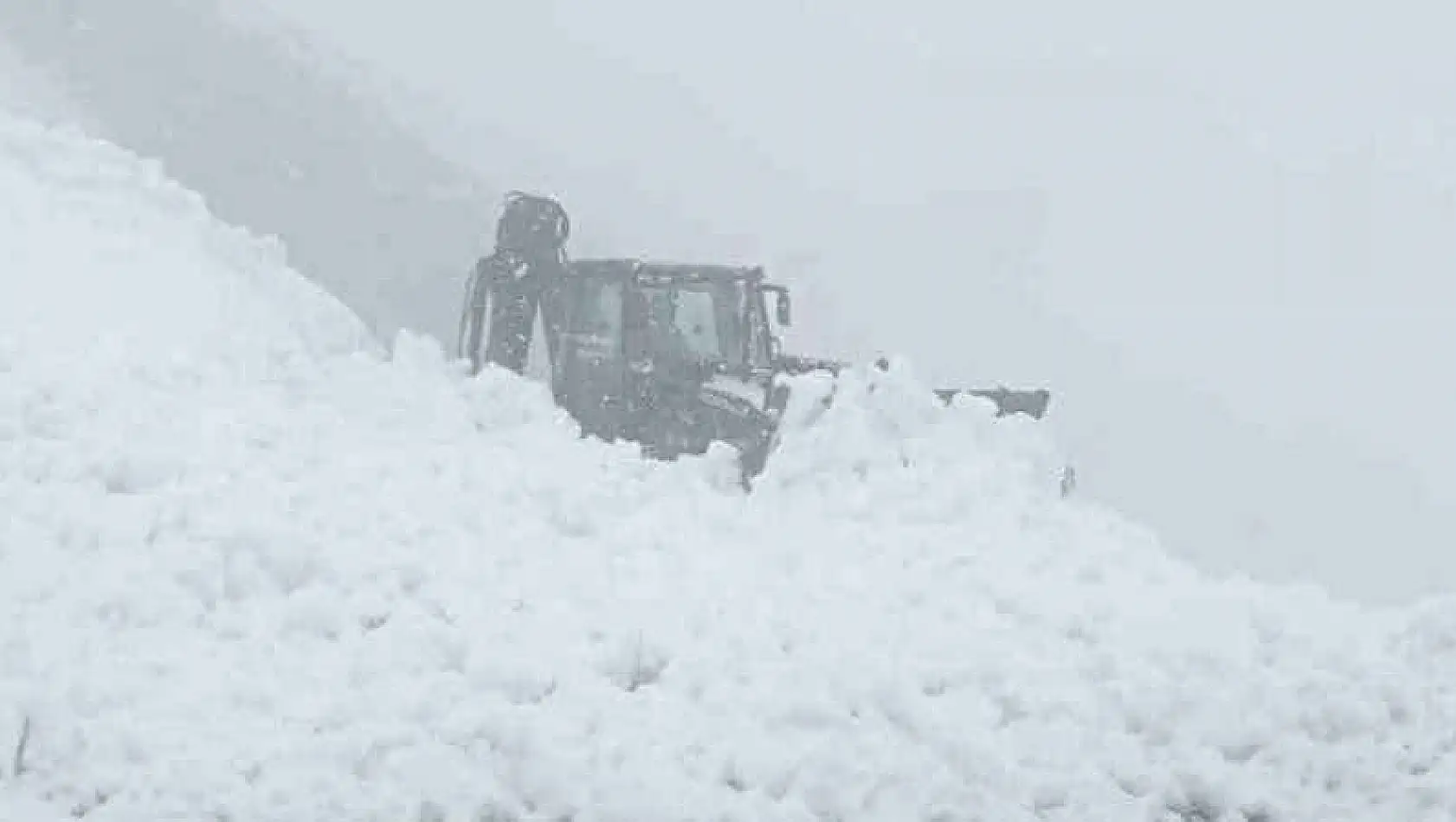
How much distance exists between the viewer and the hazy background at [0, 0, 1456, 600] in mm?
33875

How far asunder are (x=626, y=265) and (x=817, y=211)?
5002cm

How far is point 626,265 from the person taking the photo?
42.0 ft

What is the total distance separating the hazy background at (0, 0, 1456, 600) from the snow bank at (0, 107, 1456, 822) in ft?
76.2

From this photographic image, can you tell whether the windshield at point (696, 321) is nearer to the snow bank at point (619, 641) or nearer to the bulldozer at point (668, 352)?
the bulldozer at point (668, 352)

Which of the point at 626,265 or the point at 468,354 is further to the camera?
the point at 468,354

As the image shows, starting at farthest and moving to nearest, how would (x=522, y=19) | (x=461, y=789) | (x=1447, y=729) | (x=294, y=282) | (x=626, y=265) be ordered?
1. (x=522, y=19)
2. (x=294, y=282)
3. (x=626, y=265)
4. (x=1447, y=729)
5. (x=461, y=789)

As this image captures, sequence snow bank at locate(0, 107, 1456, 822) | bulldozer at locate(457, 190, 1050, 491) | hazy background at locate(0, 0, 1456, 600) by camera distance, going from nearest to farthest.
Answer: snow bank at locate(0, 107, 1456, 822), bulldozer at locate(457, 190, 1050, 491), hazy background at locate(0, 0, 1456, 600)

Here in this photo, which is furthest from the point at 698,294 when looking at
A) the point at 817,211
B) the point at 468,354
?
the point at 817,211

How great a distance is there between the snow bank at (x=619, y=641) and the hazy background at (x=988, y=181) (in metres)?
23.2

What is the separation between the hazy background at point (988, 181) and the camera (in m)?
33.9

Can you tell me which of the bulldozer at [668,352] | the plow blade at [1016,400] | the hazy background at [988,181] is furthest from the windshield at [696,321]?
the hazy background at [988,181]

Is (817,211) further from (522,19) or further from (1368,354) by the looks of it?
(1368,354)

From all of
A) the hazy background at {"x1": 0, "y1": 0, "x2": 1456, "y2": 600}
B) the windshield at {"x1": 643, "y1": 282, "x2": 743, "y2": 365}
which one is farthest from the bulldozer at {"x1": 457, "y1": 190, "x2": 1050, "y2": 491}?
the hazy background at {"x1": 0, "y1": 0, "x2": 1456, "y2": 600}

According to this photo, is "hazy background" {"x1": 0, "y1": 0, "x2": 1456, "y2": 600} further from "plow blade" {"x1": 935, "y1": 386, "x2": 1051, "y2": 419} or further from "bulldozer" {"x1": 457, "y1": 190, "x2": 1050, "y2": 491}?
"plow blade" {"x1": 935, "y1": 386, "x2": 1051, "y2": 419}
